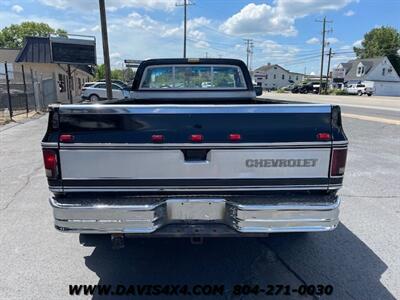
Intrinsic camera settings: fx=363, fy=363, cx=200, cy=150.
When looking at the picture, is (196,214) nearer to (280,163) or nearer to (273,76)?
(280,163)

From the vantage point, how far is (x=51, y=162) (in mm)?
2783

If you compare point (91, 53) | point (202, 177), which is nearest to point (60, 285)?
point (202, 177)

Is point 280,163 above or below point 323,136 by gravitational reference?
below

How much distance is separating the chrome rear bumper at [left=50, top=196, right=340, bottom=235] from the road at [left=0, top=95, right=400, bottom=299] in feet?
2.23

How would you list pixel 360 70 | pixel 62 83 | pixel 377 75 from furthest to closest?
pixel 360 70 < pixel 377 75 < pixel 62 83

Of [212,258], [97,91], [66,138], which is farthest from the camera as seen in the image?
[97,91]

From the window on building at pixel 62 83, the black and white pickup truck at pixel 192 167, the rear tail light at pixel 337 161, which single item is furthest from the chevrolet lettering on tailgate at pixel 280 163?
the window on building at pixel 62 83

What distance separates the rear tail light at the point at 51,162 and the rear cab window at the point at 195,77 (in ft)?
9.51

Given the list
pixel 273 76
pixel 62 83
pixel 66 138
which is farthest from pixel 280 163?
pixel 273 76

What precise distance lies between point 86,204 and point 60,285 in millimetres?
932

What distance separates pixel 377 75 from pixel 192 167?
269 feet

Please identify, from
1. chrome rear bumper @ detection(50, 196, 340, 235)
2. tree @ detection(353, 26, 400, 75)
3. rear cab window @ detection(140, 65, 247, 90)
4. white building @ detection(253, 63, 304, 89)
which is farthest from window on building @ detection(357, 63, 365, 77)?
chrome rear bumper @ detection(50, 196, 340, 235)

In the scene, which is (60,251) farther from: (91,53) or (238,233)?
(91,53)

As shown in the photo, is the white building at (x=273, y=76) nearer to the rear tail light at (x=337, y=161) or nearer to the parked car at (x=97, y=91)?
the parked car at (x=97, y=91)
